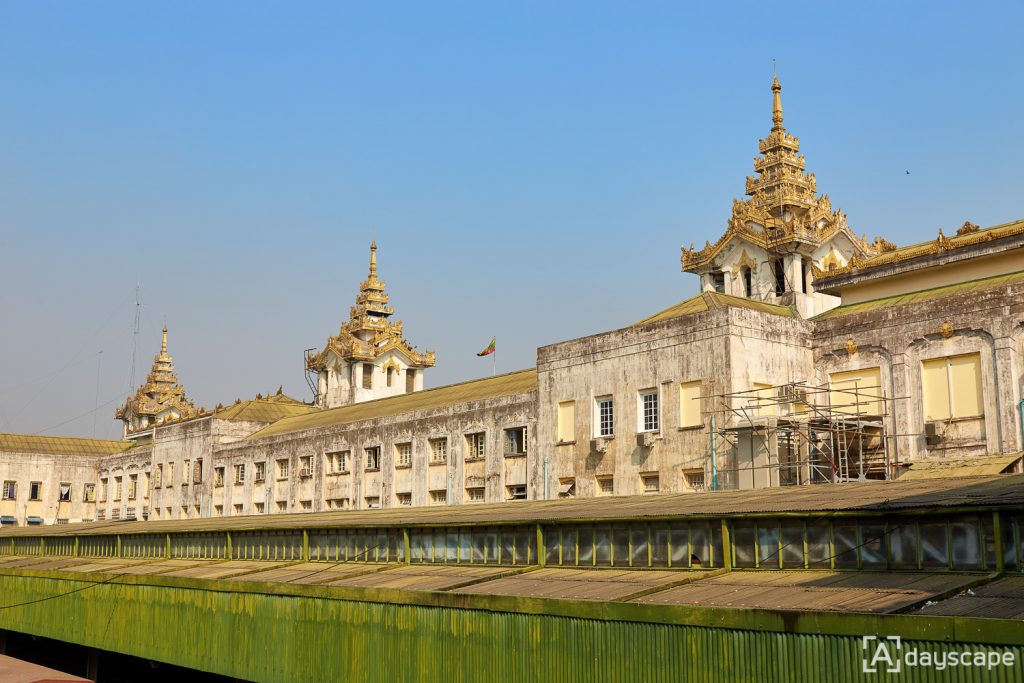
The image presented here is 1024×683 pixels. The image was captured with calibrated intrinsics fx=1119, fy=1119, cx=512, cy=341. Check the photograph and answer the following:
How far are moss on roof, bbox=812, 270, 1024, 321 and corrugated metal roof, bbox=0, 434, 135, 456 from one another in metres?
74.6

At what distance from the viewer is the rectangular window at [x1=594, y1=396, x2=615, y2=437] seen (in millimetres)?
43062

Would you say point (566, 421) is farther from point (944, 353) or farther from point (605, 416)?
point (944, 353)

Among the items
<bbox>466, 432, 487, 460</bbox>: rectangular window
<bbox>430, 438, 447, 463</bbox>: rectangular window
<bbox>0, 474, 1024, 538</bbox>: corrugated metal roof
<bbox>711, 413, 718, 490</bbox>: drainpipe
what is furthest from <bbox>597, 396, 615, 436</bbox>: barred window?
<bbox>430, 438, 447, 463</bbox>: rectangular window

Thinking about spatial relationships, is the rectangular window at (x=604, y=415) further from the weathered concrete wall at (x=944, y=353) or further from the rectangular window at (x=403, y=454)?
the rectangular window at (x=403, y=454)

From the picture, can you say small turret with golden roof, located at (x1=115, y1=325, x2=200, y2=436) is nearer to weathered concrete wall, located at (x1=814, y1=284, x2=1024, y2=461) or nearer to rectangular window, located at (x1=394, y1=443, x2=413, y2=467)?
rectangular window, located at (x1=394, y1=443, x2=413, y2=467)

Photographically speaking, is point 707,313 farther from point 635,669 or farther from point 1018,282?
point 635,669

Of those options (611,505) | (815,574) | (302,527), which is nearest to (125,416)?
(302,527)

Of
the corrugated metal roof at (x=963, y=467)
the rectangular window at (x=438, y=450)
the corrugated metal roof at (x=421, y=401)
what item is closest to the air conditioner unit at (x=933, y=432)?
the corrugated metal roof at (x=963, y=467)

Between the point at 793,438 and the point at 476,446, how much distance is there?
57.5 feet

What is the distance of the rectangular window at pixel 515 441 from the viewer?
48.5 meters

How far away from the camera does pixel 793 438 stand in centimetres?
3866

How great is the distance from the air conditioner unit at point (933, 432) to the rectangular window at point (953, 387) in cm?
33

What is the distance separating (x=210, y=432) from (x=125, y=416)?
2816 inches

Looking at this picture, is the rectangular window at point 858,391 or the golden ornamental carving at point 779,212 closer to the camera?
the rectangular window at point 858,391
